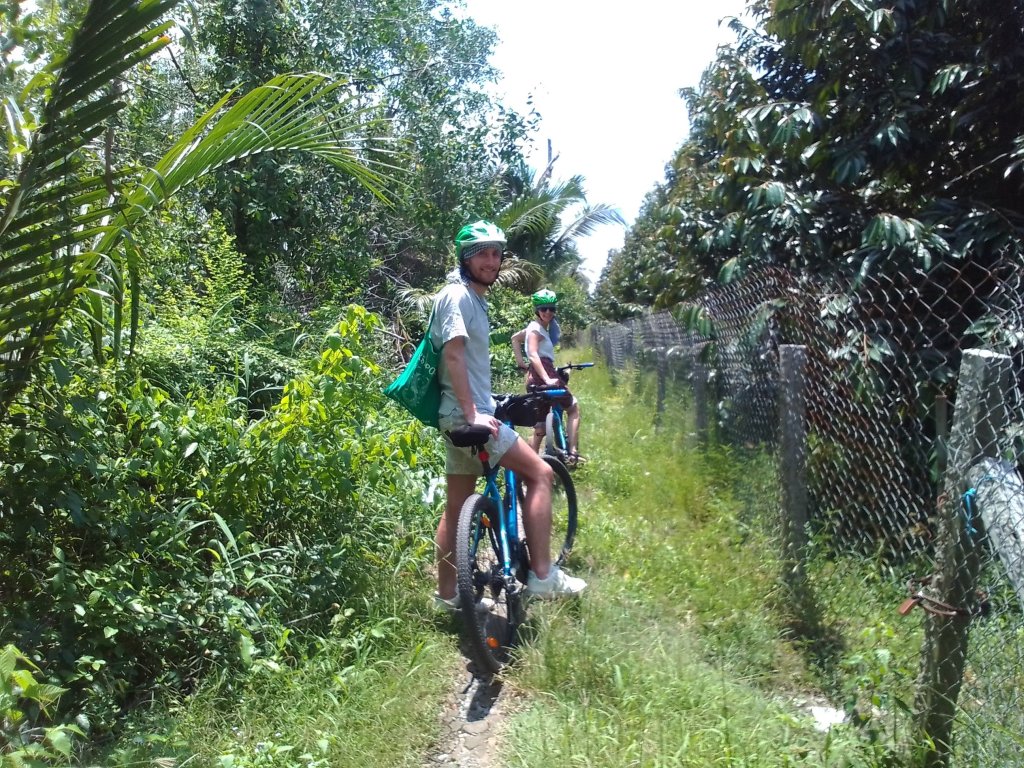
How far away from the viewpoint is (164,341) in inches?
188

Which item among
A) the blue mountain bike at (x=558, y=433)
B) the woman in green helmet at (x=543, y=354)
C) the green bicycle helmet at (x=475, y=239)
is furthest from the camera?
the blue mountain bike at (x=558, y=433)

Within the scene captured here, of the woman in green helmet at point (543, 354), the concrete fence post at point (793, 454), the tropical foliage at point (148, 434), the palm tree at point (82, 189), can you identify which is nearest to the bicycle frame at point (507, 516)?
the tropical foliage at point (148, 434)

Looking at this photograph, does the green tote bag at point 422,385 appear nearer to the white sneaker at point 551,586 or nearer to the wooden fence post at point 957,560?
the white sneaker at point 551,586

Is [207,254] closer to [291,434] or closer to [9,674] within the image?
[291,434]

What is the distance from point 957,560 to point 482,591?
1.86 m

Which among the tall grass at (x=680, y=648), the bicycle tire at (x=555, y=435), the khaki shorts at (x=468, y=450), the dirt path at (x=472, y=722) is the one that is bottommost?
the dirt path at (x=472, y=722)

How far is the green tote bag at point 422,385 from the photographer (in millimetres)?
3496

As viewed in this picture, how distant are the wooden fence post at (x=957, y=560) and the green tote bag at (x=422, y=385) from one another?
77.5 inches

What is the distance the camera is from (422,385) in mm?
3521

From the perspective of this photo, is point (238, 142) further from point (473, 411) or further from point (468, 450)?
point (468, 450)

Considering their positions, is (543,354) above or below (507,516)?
above

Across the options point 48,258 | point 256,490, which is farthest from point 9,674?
point 256,490

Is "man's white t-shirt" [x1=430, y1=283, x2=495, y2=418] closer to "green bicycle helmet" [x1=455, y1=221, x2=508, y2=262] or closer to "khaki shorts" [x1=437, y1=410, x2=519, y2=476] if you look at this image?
"khaki shorts" [x1=437, y1=410, x2=519, y2=476]

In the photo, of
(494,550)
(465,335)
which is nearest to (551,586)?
(494,550)
